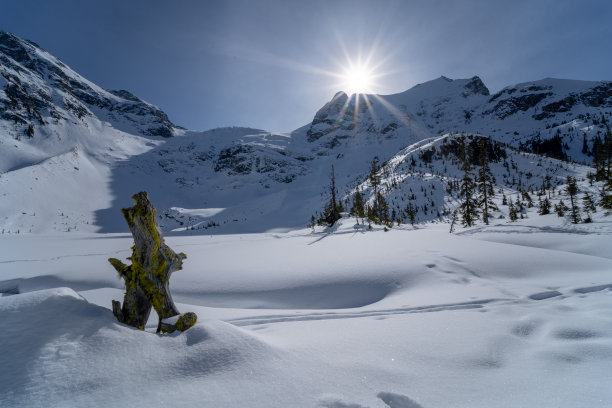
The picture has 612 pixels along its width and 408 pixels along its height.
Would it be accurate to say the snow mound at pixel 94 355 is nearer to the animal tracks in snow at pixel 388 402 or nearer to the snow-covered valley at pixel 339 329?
the snow-covered valley at pixel 339 329

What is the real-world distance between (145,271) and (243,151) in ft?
283

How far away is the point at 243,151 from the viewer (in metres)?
83.9

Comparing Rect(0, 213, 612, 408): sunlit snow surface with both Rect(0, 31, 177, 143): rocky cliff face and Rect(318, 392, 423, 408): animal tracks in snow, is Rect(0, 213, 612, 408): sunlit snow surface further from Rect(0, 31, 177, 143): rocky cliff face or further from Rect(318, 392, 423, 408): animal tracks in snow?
Rect(0, 31, 177, 143): rocky cliff face

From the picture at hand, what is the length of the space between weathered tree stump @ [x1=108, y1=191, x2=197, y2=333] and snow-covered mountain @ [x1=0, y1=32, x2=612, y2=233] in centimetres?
2736

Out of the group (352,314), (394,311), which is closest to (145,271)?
(352,314)

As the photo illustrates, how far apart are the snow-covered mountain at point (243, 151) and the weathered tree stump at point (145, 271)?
27359 millimetres

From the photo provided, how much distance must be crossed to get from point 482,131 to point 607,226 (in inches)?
4881

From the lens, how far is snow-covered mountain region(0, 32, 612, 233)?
109ft

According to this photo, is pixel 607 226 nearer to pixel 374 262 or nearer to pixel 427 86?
pixel 374 262

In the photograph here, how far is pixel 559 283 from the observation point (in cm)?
375

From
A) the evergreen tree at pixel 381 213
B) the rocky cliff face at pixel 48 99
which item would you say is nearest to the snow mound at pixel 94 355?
the evergreen tree at pixel 381 213

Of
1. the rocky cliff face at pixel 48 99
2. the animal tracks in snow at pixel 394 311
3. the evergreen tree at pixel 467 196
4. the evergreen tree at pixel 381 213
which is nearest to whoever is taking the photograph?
the animal tracks in snow at pixel 394 311

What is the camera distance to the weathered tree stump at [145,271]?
266 centimetres

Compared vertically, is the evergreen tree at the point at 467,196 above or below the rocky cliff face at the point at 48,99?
below
